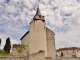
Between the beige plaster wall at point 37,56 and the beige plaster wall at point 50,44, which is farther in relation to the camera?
the beige plaster wall at point 50,44

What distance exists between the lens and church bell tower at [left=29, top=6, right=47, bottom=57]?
21084 millimetres

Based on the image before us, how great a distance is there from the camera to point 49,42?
24609mm

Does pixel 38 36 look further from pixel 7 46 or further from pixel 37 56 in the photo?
pixel 7 46

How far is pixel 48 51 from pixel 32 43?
5.28m

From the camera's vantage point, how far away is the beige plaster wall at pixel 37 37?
21.1 metres

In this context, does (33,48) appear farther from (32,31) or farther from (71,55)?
(71,55)

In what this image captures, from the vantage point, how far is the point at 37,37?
70.7 ft

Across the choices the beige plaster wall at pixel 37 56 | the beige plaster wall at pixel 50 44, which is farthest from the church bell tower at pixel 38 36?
the beige plaster wall at pixel 37 56

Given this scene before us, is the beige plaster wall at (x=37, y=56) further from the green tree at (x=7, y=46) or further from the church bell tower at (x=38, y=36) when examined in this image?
the green tree at (x=7, y=46)

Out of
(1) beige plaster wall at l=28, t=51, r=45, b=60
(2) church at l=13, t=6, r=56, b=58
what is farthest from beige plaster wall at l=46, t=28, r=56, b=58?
(1) beige plaster wall at l=28, t=51, r=45, b=60

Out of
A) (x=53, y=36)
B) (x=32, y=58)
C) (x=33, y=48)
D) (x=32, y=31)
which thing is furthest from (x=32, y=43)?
(x=32, y=58)

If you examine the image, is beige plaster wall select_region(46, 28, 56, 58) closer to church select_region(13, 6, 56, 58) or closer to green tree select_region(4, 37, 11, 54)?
church select_region(13, 6, 56, 58)

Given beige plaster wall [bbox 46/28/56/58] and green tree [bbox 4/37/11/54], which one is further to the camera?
green tree [bbox 4/37/11/54]

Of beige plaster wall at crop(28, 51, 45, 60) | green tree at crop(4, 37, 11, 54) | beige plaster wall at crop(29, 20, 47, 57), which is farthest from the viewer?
green tree at crop(4, 37, 11, 54)
